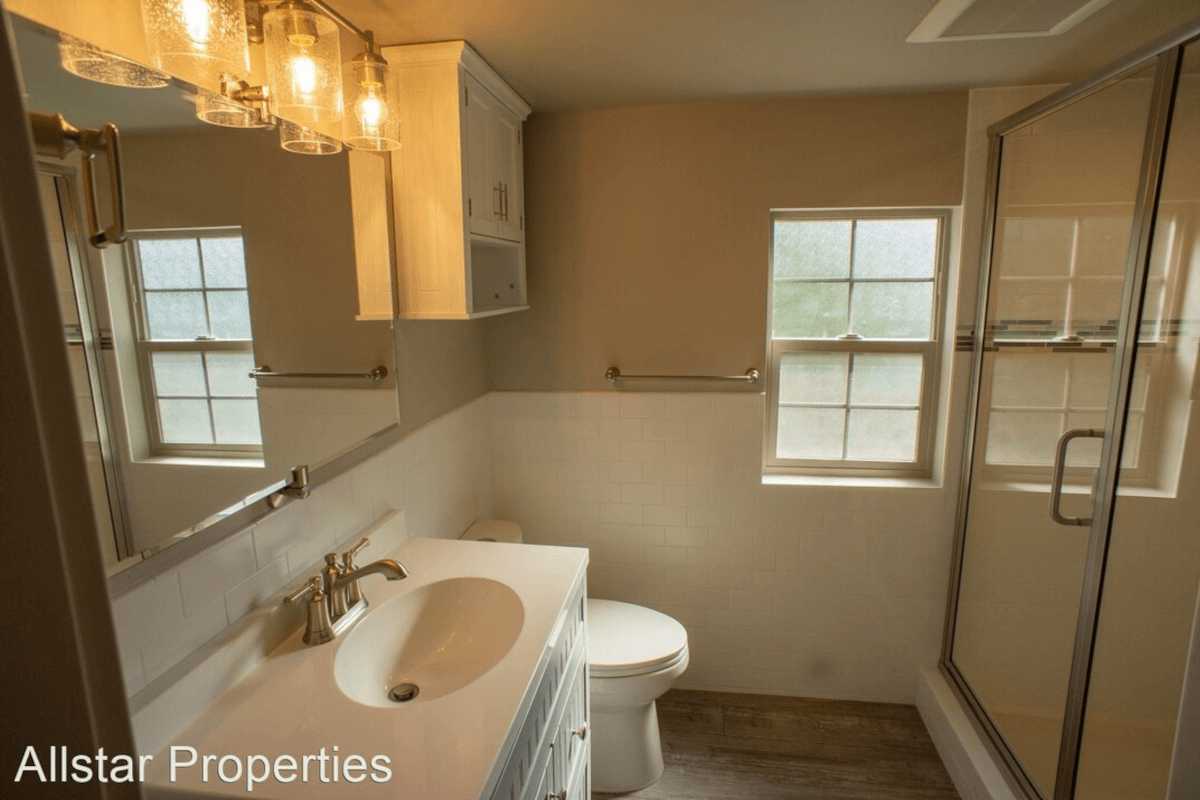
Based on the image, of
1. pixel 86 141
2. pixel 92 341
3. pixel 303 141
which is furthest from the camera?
pixel 303 141

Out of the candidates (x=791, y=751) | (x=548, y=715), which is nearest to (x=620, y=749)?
(x=791, y=751)

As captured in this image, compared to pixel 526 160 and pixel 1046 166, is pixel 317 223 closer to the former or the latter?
pixel 526 160

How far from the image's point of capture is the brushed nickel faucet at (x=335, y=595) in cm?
129

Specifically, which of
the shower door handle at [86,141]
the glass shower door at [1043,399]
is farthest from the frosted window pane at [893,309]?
the shower door handle at [86,141]

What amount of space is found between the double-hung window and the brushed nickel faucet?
168cm

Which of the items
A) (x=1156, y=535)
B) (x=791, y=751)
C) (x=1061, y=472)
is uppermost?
(x=1061, y=472)

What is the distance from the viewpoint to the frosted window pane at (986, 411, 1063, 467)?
1.93m

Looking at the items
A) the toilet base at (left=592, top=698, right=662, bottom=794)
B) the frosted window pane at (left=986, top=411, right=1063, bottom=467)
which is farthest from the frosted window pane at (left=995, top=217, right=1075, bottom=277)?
the toilet base at (left=592, top=698, right=662, bottom=794)

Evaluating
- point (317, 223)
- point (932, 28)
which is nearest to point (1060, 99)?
point (932, 28)

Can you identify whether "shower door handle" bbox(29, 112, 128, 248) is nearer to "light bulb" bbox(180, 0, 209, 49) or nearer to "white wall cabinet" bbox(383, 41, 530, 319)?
"light bulb" bbox(180, 0, 209, 49)

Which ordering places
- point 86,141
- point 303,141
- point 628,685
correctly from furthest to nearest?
point 628,685 < point 303,141 < point 86,141

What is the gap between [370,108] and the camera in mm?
1459

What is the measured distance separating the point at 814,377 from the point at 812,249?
49 cm

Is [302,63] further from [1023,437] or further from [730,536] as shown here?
[1023,437]
